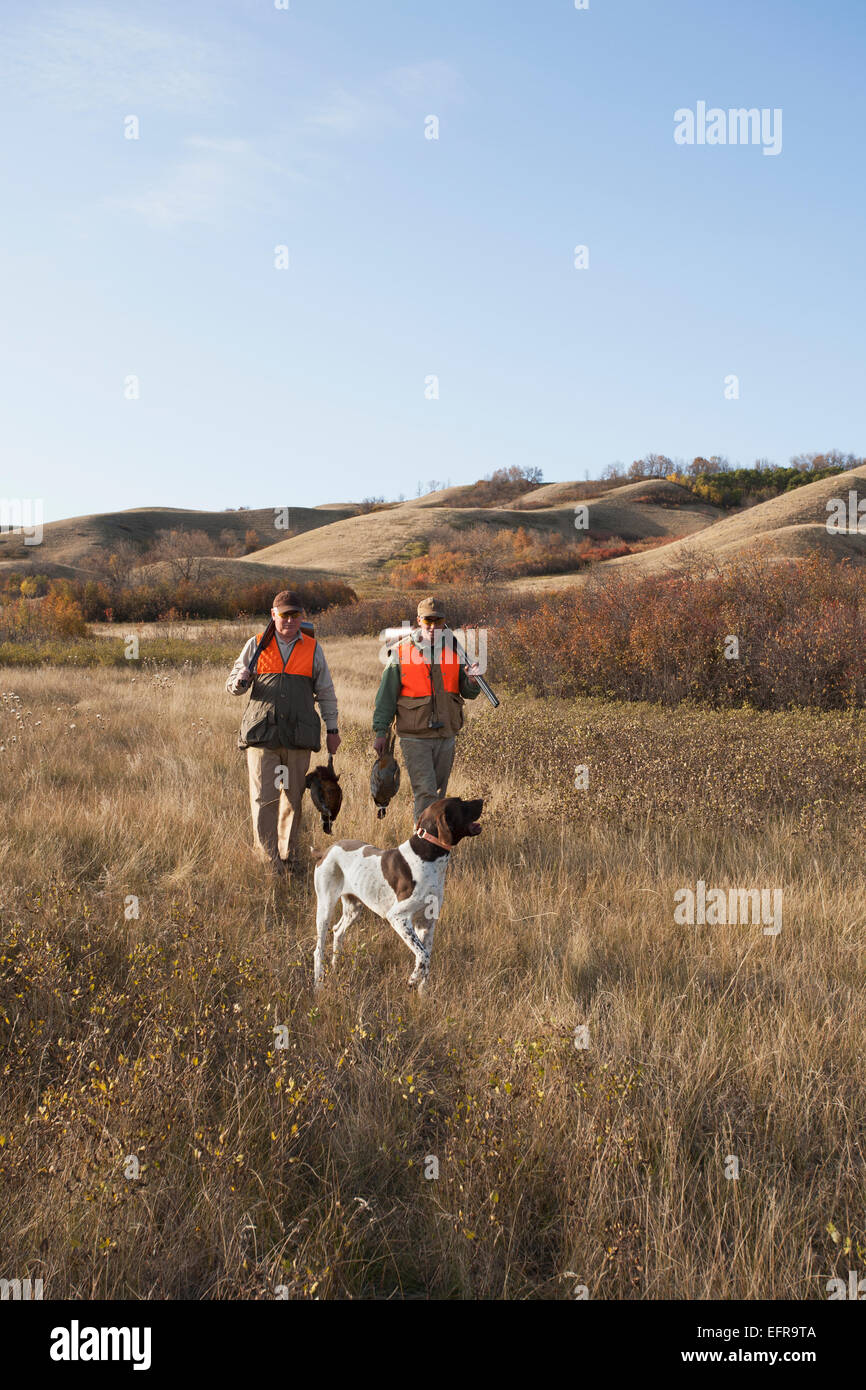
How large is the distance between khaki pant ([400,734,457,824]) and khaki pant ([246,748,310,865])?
2.57 feet

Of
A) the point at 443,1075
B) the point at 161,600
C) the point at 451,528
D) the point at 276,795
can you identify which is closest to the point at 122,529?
the point at 451,528

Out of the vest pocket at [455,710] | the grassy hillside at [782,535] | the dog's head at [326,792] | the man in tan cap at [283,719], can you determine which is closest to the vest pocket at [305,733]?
the man in tan cap at [283,719]

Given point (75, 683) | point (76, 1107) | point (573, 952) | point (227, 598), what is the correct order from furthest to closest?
point (227, 598) → point (75, 683) → point (573, 952) → point (76, 1107)

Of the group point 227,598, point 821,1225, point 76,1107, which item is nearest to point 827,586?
point 821,1225

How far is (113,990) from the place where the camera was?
13.1 feet

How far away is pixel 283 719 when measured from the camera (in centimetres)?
568

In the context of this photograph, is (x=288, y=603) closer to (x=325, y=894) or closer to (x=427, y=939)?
(x=325, y=894)

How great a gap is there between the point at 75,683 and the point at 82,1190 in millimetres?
13676

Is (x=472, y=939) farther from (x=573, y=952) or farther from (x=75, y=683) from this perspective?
(x=75, y=683)

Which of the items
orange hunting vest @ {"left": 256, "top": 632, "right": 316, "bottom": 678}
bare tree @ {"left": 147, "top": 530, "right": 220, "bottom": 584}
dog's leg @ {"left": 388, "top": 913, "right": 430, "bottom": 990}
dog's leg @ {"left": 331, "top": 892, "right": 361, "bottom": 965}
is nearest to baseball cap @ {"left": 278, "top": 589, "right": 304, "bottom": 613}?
orange hunting vest @ {"left": 256, "top": 632, "right": 316, "bottom": 678}

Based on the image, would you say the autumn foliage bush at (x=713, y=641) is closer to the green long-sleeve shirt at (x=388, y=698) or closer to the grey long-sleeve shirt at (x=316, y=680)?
the green long-sleeve shirt at (x=388, y=698)

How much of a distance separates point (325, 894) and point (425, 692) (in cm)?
191

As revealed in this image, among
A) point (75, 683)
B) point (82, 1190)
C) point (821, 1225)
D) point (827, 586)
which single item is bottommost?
point (821, 1225)

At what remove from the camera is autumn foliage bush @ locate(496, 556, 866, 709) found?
13586 millimetres
